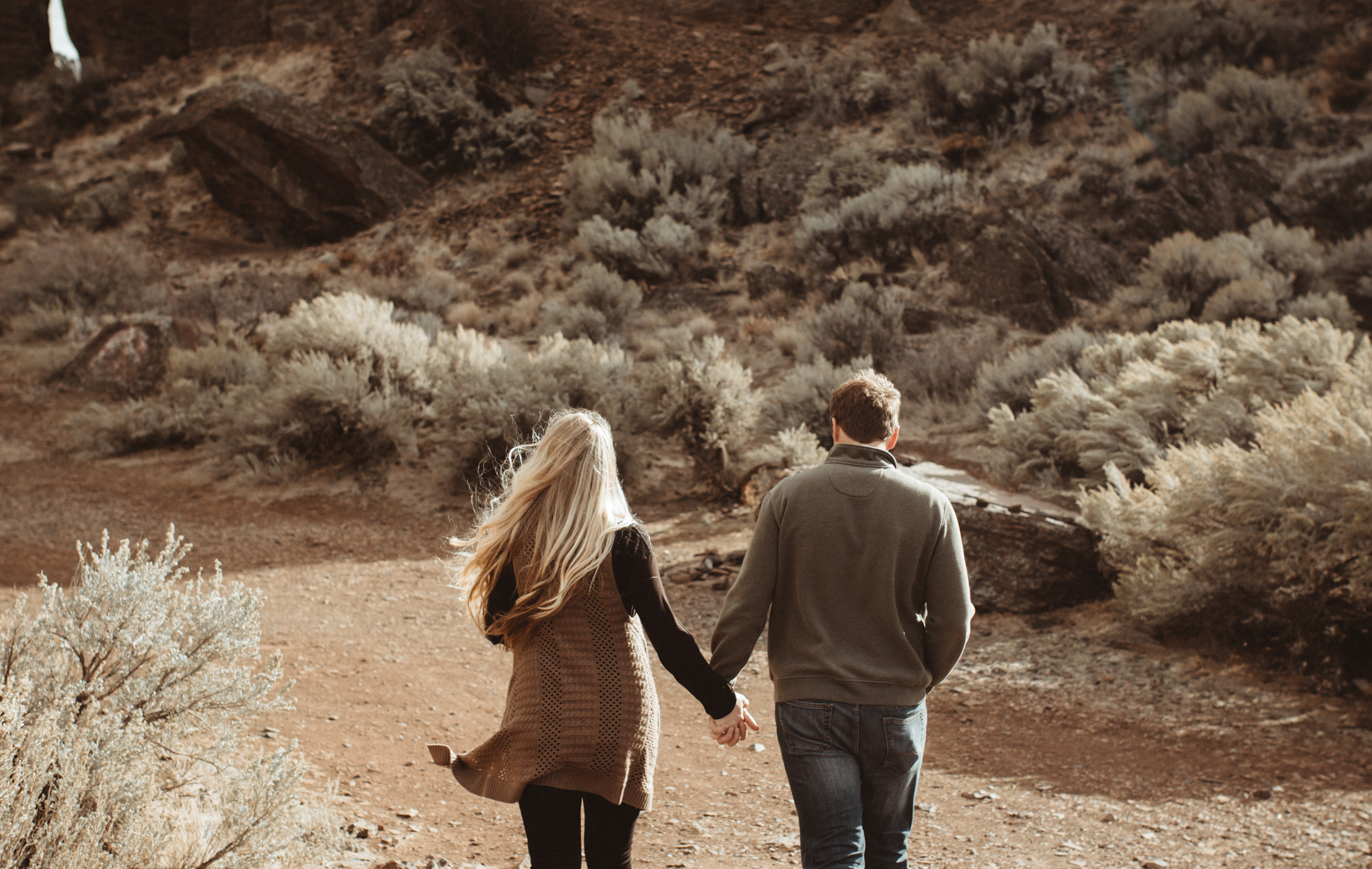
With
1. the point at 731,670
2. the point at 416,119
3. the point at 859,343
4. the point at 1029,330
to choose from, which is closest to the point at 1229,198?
the point at 1029,330

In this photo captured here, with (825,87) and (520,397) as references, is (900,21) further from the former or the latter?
(520,397)

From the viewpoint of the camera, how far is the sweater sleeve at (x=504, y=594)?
2.06 meters

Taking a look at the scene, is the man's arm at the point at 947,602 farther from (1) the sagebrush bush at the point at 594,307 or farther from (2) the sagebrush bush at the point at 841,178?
(2) the sagebrush bush at the point at 841,178

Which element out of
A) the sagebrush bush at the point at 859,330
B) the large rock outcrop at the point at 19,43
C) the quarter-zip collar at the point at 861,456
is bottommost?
the sagebrush bush at the point at 859,330

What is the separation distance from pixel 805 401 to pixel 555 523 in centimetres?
793

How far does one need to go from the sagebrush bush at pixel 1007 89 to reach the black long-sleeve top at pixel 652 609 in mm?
16478

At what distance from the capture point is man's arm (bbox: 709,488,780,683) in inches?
83.6

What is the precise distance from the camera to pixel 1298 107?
14484mm

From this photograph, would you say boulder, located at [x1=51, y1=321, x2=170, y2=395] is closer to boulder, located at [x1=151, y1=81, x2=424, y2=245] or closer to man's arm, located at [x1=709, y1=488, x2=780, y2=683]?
boulder, located at [x1=151, y1=81, x2=424, y2=245]

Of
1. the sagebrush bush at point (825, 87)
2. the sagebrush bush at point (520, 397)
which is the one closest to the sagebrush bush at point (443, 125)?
the sagebrush bush at point (825, 87)

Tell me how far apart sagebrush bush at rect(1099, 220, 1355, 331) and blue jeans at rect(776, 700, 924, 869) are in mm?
10205

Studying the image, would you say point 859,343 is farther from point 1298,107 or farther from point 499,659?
point 1298,107

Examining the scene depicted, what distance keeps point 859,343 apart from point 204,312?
1093cm

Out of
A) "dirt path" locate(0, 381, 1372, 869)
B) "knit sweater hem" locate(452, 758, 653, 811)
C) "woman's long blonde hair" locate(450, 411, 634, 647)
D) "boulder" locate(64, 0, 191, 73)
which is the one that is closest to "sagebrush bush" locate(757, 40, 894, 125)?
"dirt path" locate(0, 381, 1372, 869)
